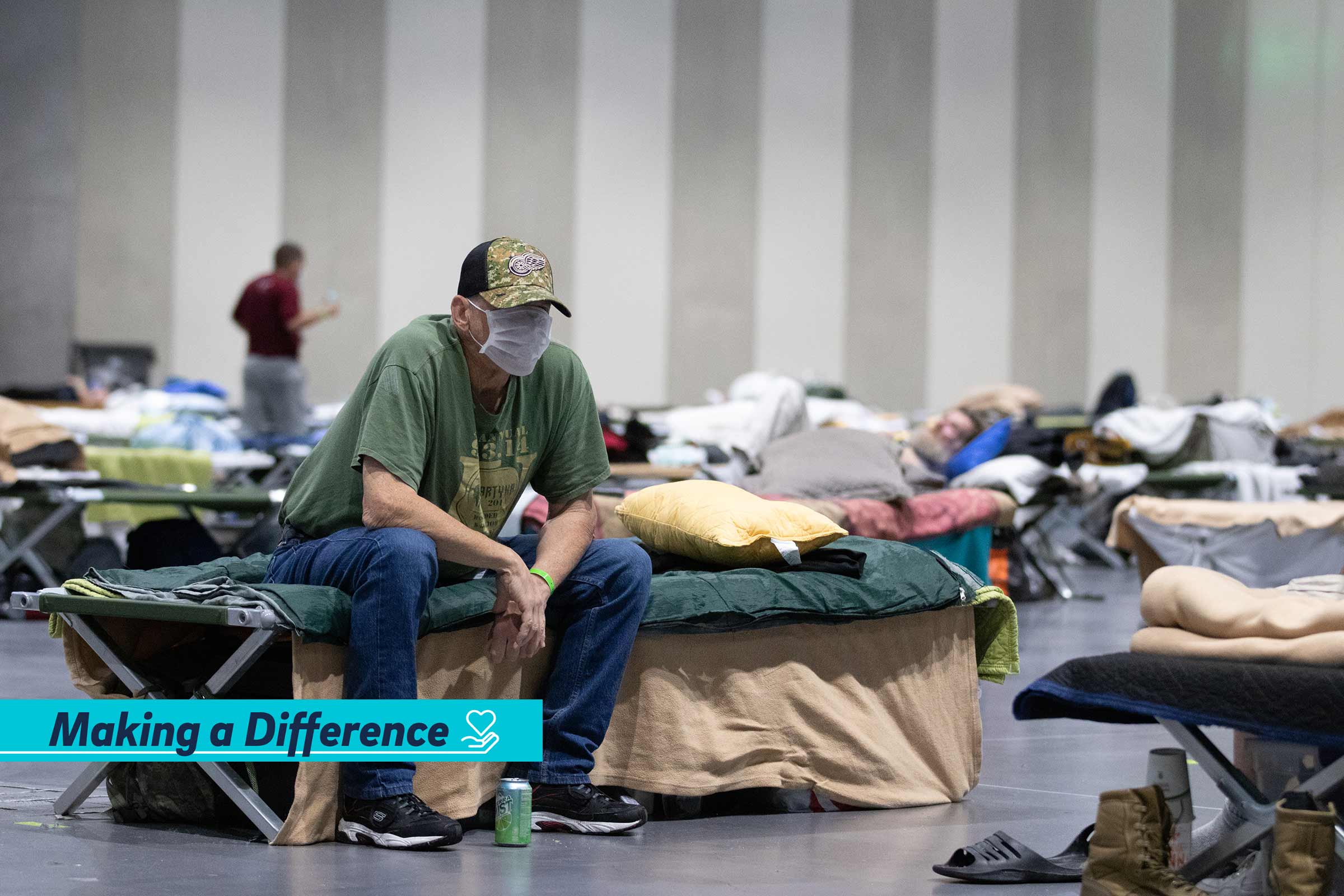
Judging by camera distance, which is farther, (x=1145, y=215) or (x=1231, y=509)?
(x=1145, y=215)

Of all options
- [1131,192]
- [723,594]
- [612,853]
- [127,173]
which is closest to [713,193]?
[1131,192]

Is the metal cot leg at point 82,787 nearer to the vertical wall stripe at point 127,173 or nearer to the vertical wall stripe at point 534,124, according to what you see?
the vertical wall stripe at point 127,173

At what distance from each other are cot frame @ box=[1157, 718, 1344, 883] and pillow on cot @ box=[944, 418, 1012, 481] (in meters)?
4.20

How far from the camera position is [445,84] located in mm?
13352

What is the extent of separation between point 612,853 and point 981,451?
13.7ft

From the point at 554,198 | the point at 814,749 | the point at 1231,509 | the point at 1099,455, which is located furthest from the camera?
the point at 554,198

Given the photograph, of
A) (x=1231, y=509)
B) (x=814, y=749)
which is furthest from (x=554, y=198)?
(x=814, y=749)

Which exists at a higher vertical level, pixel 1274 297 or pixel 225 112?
pixel 225 112

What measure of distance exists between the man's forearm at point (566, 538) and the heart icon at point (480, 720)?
262 millimetres

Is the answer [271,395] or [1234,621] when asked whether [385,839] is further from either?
[271,395]

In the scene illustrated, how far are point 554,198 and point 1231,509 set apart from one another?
26.1 ft

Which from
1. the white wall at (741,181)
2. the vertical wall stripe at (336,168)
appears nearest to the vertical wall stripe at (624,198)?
the white wall at (741,181)

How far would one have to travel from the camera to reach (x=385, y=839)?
2717 mm

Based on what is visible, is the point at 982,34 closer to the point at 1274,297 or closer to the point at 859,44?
the point at 859,44
